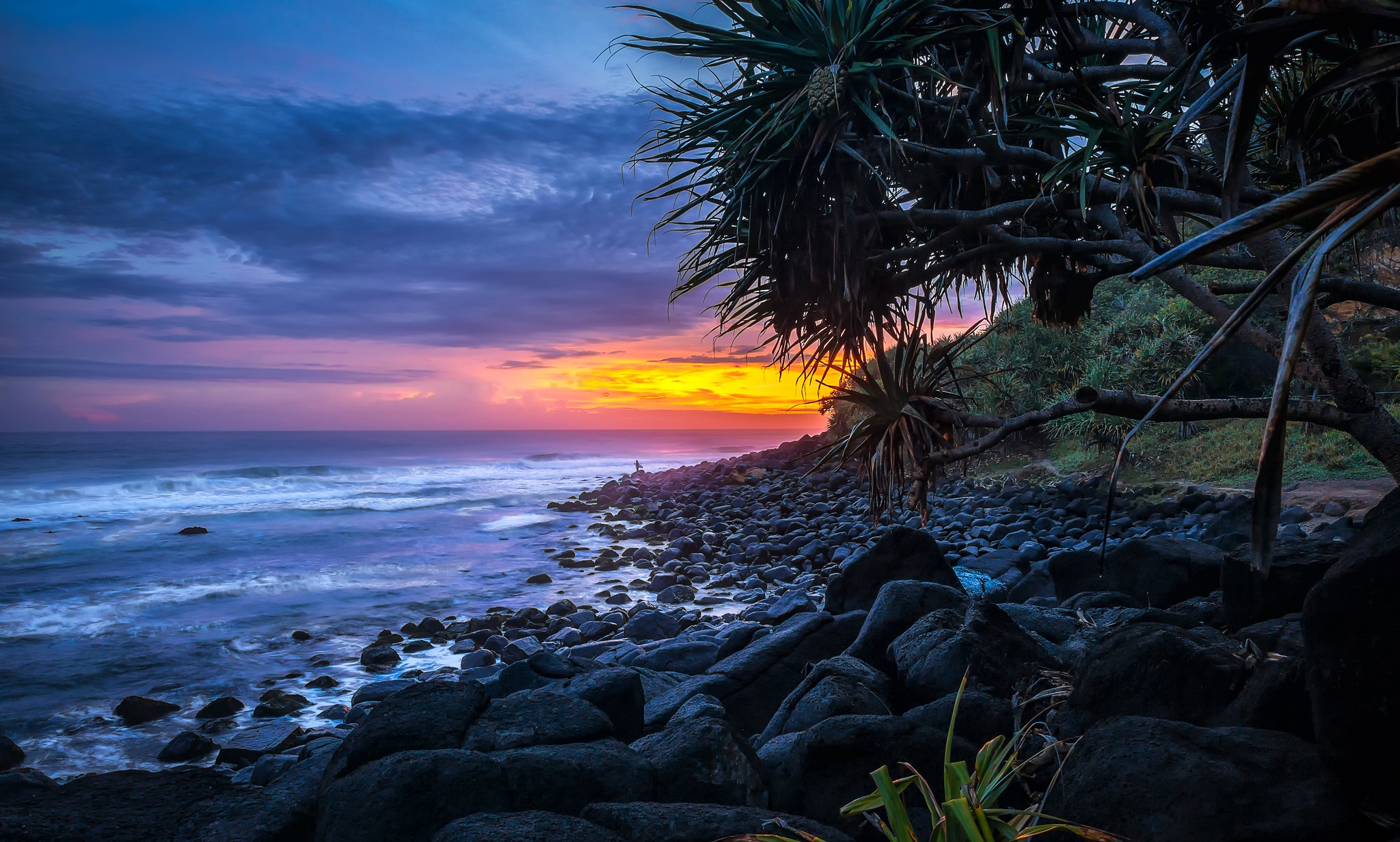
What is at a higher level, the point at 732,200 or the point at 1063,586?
the point at 732,200

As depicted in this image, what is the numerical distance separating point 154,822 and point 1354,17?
16.7 ft

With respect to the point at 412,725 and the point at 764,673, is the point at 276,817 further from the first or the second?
the point at 764,673

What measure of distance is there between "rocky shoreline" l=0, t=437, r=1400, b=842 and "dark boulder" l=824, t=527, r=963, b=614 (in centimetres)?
3

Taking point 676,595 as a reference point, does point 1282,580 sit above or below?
above

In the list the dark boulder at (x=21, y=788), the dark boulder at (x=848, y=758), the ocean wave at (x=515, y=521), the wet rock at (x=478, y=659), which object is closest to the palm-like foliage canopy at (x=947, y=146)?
the dark boulder at (x=848, y=758)

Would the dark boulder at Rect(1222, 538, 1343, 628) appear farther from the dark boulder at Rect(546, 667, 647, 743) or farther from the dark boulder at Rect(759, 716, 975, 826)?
the dark boulder at Rect(546, 667, 647, 743)

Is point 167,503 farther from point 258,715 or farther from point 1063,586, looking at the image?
point 1063,586

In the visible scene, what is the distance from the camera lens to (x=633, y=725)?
452 centimetres

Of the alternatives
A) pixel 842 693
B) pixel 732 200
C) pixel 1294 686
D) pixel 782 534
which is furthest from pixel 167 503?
pixel 1294 686

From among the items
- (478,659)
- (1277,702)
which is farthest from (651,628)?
(1277,702)

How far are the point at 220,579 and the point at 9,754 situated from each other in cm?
894

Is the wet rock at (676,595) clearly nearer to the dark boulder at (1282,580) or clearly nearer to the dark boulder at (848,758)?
the dark boulder at (848,758)

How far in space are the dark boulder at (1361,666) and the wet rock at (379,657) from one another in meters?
8.72

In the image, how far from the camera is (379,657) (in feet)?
29.0
